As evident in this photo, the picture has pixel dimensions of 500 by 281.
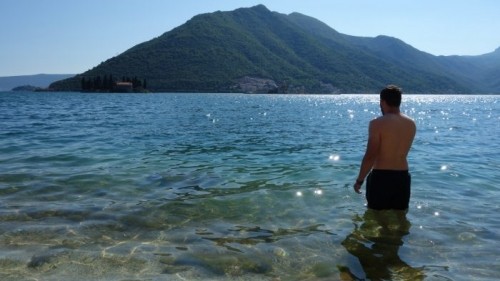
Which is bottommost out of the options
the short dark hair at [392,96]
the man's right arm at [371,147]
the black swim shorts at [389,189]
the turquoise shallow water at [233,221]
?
the turquoise shallow water at [233,221]

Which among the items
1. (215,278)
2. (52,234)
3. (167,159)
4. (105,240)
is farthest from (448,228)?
(167,159)

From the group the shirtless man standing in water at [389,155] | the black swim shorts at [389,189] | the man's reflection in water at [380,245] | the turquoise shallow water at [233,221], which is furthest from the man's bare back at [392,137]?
Result: the turquoise shallow water at [233,221]

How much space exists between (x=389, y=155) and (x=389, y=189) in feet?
2.28

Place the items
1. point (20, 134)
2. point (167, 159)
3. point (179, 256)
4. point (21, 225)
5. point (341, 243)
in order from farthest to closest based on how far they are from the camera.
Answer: point (20, 134), point (167, 159), point (21, 225), point (341, 243), point (179, 256)

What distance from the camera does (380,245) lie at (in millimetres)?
7352

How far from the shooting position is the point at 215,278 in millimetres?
6000

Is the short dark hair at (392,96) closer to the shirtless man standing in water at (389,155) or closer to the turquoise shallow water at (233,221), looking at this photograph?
the shirtless man standing in water at (389,155)

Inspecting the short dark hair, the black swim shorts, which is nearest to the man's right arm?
the black swim shorts

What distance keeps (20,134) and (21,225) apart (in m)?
19.4

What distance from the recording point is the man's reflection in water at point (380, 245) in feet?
20.1

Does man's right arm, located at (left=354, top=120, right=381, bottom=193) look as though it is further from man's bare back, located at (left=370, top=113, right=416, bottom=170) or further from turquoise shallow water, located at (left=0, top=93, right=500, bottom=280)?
turquoise shallow water, located at (left=0, top=93, right=500, bottom=280)

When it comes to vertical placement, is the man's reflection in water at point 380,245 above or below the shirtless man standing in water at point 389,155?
below

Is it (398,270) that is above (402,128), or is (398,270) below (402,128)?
below

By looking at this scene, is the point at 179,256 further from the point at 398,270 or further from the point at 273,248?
the point at 398,270
